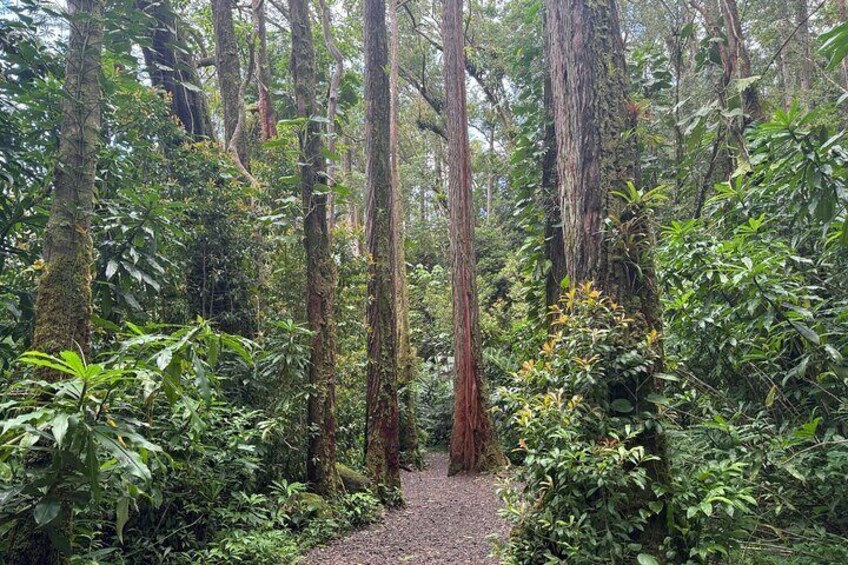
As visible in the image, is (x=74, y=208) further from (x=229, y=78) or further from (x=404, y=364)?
(x=404, y=364)

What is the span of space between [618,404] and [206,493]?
3.10 m

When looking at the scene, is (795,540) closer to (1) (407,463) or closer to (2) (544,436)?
(2) (544,436)

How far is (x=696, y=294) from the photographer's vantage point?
11.6 feet

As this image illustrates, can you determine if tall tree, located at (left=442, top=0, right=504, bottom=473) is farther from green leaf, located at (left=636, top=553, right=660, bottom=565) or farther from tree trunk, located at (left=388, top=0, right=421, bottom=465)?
green leaf, located at (left=636, top=553, right=660, bottom=565)

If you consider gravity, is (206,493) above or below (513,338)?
below

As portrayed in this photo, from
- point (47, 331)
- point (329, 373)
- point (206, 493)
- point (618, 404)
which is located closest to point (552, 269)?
point (329, 373)

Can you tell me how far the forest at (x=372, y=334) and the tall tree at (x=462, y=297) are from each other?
1043 millimetres

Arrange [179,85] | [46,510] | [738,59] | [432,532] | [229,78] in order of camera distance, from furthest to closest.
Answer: [229,78]
[179,85]
[738,59]
[432,532]
[46,510]

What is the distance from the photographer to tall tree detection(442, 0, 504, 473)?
794 centimetres

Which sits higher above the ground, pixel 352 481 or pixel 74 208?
pixel 74 208

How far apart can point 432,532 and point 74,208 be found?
169 inches

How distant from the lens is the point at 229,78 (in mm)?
7742

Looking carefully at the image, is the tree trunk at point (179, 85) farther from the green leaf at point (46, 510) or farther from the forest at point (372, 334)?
the green leaf at point (46, 510)

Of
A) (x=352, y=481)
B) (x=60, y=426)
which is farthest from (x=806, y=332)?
(x=352, y=481)
